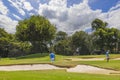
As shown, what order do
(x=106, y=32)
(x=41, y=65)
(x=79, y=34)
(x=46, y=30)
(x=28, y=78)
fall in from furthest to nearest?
(x=79, y=34)
(x=106, y=32)
(x=46, y=30)
(x=41, y=65)
(x=28, y=78)

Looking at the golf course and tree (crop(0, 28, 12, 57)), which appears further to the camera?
tree (crop(0, 28, 12, 57))

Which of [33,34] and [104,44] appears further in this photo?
[104,44]

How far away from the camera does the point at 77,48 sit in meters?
138

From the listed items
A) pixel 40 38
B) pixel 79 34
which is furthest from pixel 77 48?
pixel 40 38

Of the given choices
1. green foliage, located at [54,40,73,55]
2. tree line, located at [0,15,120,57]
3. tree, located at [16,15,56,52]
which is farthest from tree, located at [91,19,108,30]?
tree, located at [16,15,56,52]

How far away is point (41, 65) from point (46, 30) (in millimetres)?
41708

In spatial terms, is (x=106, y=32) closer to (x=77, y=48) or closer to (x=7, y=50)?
(x=77, y=48)

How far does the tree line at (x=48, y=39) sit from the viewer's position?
84.0 metres

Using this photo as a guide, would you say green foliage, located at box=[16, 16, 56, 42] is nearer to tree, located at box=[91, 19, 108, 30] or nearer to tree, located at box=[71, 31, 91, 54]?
tree, located at box=[91, 19, 108, 30]

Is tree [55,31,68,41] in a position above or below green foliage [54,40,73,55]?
above

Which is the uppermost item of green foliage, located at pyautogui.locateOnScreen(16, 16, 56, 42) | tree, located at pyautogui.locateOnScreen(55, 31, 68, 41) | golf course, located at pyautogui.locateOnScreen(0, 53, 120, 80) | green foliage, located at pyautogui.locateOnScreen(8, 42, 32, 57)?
tree, located at pyautogui.locateOnScreen(55, 31, 68, 41)

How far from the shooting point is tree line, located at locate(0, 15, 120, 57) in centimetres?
8400

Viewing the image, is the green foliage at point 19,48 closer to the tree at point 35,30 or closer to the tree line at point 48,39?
the tree line at point 48,39

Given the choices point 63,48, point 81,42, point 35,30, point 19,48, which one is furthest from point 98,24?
point 35,30
